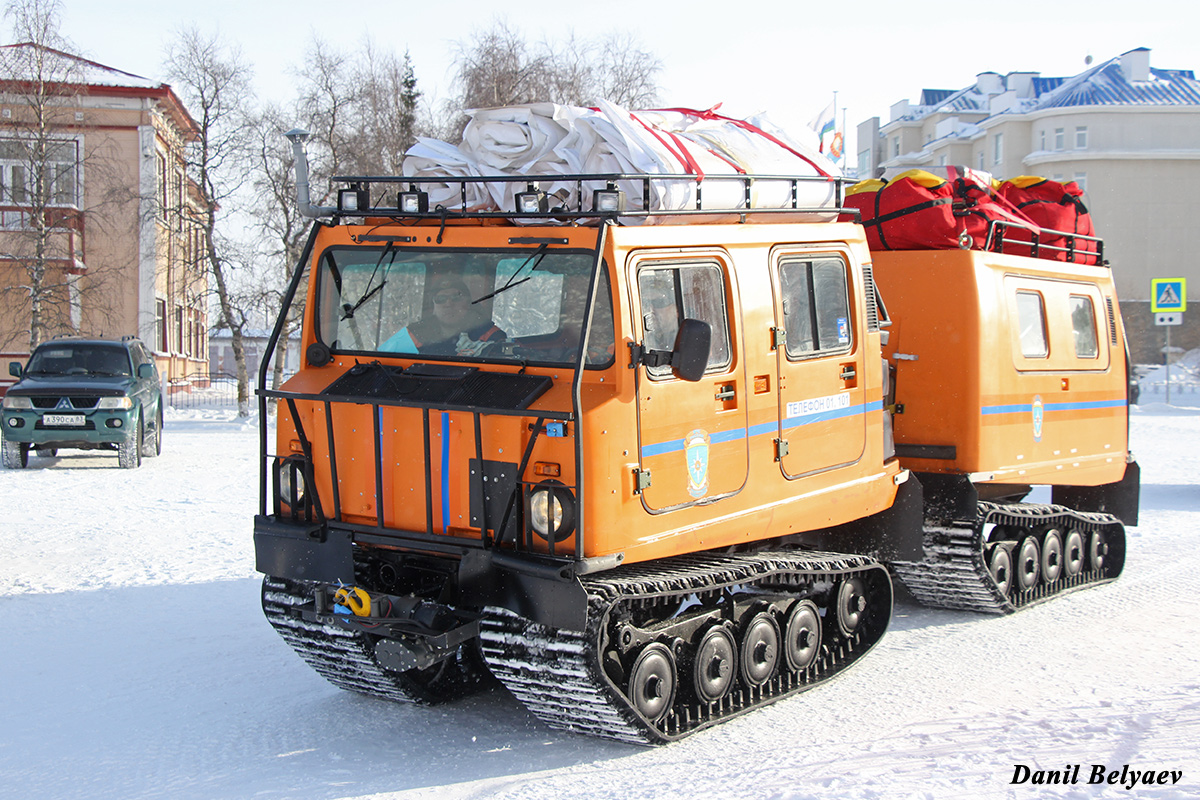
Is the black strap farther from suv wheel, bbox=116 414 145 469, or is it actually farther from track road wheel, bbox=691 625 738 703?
suv wheel, bbox=116 414 145 469

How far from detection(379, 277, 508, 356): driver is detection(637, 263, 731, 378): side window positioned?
0.76 metres

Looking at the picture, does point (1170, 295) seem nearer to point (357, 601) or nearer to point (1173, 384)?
point (1173, 384)

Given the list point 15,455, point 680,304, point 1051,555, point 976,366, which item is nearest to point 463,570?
point 680,304

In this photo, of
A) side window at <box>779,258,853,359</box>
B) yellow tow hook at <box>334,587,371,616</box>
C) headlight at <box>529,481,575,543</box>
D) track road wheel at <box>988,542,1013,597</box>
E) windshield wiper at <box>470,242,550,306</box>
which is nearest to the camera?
headlight at <box>529,481,575,543</box>

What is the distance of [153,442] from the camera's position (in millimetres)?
17828

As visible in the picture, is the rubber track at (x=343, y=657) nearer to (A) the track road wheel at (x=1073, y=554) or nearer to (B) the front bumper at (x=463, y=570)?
(B) the front bumper at (x=463, y=570)

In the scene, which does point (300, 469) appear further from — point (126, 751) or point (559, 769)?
point (559, 769)

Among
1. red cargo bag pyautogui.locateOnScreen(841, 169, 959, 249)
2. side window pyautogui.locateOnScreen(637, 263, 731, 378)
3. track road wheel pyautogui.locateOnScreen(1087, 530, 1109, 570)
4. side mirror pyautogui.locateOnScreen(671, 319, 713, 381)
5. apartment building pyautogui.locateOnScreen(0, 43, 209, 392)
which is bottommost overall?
track road wheel pyautogui.locateOnScreen(1087, 530, 1109, 570)

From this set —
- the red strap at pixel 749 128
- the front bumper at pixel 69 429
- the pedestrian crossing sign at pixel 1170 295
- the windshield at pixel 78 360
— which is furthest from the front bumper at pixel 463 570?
the pedestrian crossing sign at pixel 1170 295

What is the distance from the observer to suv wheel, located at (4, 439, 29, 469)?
16.2m

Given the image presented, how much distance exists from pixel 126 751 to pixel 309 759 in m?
0.92

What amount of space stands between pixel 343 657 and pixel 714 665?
6.60 feet

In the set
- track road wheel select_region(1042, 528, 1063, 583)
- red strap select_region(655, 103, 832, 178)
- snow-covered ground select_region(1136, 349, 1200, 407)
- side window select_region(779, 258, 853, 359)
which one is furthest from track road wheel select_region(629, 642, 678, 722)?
snow-covered ground select_region(1136, 349, 1200, 407)

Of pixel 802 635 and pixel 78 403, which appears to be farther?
pixel 78 403
